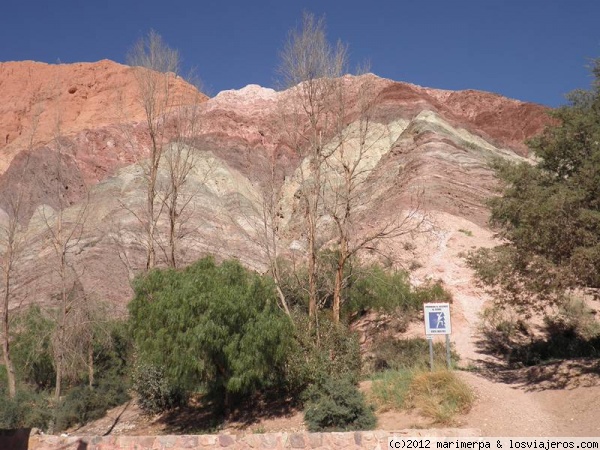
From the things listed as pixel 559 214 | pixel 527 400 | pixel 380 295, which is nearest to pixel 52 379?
pixel 380 295

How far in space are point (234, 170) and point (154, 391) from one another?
95.7 ft

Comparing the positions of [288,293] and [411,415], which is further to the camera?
[288,293]

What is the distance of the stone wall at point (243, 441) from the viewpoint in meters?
9.23

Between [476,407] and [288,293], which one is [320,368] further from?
[288,293]

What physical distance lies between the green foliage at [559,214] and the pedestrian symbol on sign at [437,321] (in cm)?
197

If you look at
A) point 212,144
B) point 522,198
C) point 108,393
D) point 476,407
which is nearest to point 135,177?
point 212,144

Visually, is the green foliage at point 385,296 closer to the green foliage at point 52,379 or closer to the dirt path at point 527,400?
the dirt path at point 527,400

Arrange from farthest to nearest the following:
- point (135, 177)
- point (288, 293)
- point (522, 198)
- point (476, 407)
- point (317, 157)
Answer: point (135, 177)
point (288, 293)
point (317, 157)
point (522, 198)
point (476, 407)

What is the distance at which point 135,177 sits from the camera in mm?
40344

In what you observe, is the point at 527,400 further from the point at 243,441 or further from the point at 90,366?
the point at 90,366

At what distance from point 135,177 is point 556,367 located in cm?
3096

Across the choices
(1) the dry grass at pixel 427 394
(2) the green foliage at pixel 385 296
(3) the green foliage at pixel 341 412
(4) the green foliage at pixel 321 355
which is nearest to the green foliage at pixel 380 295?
(2) the green foliage at pixel 385 296

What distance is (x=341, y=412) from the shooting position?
13.0 metres

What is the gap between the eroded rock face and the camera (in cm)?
3123
